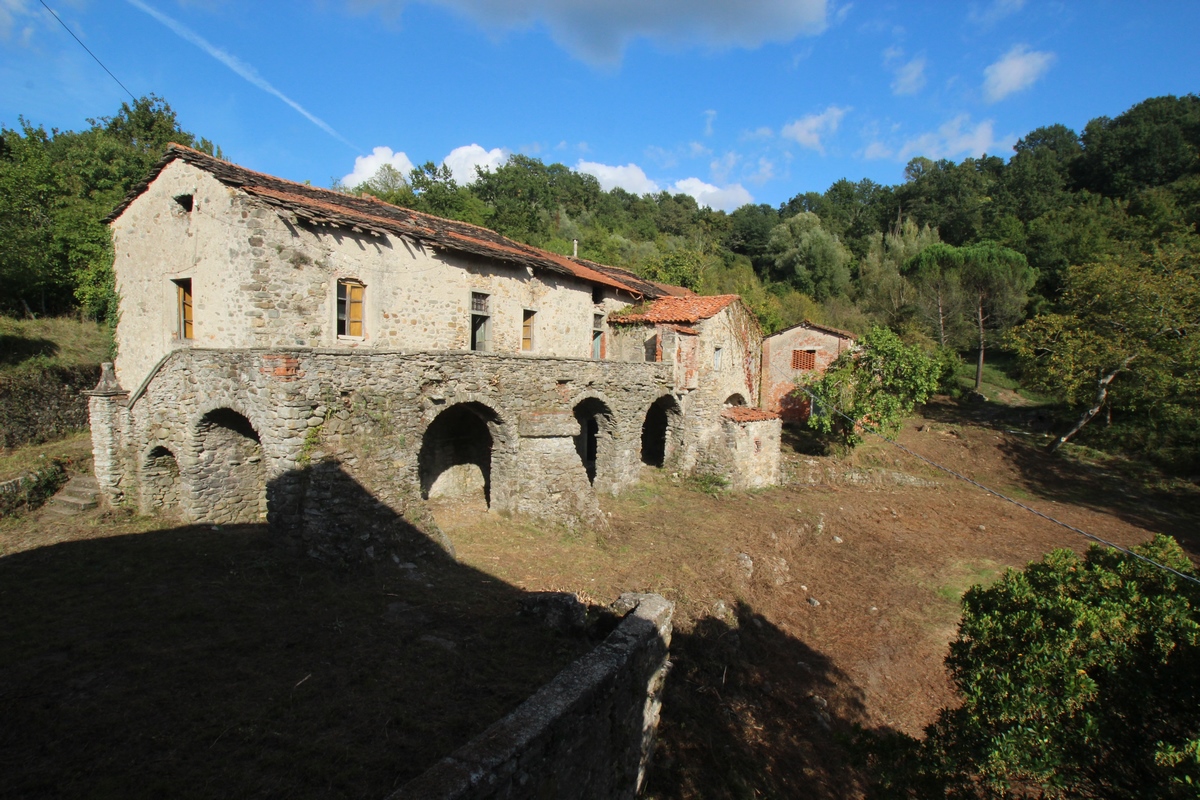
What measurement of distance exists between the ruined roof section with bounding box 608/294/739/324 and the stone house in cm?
700

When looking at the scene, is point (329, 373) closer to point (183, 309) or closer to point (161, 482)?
point (183, 309)

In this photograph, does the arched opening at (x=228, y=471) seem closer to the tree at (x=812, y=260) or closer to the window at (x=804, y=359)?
the window at (x=804, y=359)

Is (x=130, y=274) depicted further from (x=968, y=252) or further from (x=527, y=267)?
(x=968, y=252)

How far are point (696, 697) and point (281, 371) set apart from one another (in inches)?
329

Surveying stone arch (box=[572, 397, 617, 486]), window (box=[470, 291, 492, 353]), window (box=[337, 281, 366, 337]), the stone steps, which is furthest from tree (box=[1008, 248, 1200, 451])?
the stone steps

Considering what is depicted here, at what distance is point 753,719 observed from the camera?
333 inches

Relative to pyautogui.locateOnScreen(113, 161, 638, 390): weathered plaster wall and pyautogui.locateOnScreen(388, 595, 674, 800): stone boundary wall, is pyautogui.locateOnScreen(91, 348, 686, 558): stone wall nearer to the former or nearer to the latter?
pyautogui.locateOnScreen(113, 161, 638, 390): weathered plaster wall

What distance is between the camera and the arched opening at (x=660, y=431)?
1841 cm

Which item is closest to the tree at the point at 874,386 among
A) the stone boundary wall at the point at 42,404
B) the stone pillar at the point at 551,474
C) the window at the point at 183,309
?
the stone pillar at the point at 551,474

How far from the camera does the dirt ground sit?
5295mm

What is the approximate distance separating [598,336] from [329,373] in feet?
38.4

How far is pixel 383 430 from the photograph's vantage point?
1012 centimetres

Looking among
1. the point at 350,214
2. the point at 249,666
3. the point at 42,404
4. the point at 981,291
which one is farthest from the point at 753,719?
the point at 981,291

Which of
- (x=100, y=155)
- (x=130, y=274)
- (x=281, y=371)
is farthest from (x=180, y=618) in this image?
(x=100, y=155)
